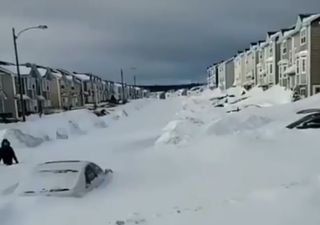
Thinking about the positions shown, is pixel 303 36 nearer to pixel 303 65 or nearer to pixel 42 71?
pixel 303 65

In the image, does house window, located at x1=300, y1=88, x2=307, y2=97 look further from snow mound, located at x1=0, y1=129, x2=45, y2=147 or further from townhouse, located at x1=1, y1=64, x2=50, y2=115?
townhouse, located at x1=1, y1=64, x2=50, y2=115

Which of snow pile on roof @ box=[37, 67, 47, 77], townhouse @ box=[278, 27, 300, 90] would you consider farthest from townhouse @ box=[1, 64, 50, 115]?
townhouse @ box=[278, 27, 300, 90]

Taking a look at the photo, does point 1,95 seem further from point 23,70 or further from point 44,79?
point 44,79

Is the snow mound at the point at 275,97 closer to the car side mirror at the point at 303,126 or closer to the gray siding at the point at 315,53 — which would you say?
the gray siding at the point at 315,53

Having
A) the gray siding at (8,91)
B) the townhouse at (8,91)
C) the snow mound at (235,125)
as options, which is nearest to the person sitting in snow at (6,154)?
the snow mound at (235,125)

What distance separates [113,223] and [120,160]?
31.8ft

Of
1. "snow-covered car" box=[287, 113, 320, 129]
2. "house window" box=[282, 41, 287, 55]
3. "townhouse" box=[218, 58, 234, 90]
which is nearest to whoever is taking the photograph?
"snow-covered car" box=[287, 113, 320, 129]

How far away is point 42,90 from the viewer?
7488cm

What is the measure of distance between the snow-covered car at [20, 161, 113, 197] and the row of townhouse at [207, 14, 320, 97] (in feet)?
112

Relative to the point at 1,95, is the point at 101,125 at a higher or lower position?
lower

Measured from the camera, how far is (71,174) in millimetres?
10727

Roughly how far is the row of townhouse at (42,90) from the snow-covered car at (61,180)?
2840cm

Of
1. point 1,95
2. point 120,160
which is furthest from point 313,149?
point 1,95

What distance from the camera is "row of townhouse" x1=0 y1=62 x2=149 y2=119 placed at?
5544 centimetres
